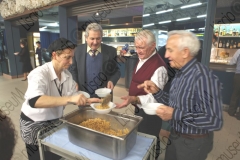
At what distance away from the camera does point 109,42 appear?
30.4ft

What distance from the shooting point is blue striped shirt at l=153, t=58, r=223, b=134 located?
1.01 metres

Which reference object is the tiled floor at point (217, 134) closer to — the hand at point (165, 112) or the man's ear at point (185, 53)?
the hand at point (165, 112)

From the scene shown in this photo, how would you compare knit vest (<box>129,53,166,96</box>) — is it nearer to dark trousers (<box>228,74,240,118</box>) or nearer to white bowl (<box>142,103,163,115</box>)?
white bowl (<box>142,103,163,115</box>)

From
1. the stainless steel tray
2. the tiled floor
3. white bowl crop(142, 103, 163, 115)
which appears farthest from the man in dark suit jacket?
the tiled floor

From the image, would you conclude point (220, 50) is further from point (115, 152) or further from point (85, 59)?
point (115, 152)

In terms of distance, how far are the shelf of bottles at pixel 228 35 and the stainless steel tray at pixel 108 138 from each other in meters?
5.98

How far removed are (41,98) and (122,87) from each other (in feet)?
15.7

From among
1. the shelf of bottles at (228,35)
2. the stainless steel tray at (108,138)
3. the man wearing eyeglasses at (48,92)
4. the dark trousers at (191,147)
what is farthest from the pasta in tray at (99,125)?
the shelf of bottles at (228,35)

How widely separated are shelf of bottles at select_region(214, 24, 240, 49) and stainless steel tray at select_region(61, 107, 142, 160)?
5.98 metres

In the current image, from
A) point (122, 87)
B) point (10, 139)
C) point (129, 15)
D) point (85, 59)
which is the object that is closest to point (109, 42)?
point (129, 15)

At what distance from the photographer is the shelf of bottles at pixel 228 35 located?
552cm

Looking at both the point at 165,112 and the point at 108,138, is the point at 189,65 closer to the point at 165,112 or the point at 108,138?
the point at 165,112

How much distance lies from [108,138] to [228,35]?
6.31 meters

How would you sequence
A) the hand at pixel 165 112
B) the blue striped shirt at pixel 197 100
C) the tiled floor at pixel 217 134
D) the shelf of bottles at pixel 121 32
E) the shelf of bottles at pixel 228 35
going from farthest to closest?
1. the shelf of bottles at pixel 121 32
2. the shelf of bottles at pixel 228 35
3. the tiled floor at pixel 217 134
4. the hand at pixel 165 112
5. the blue striped shirt at pixel 197 100
